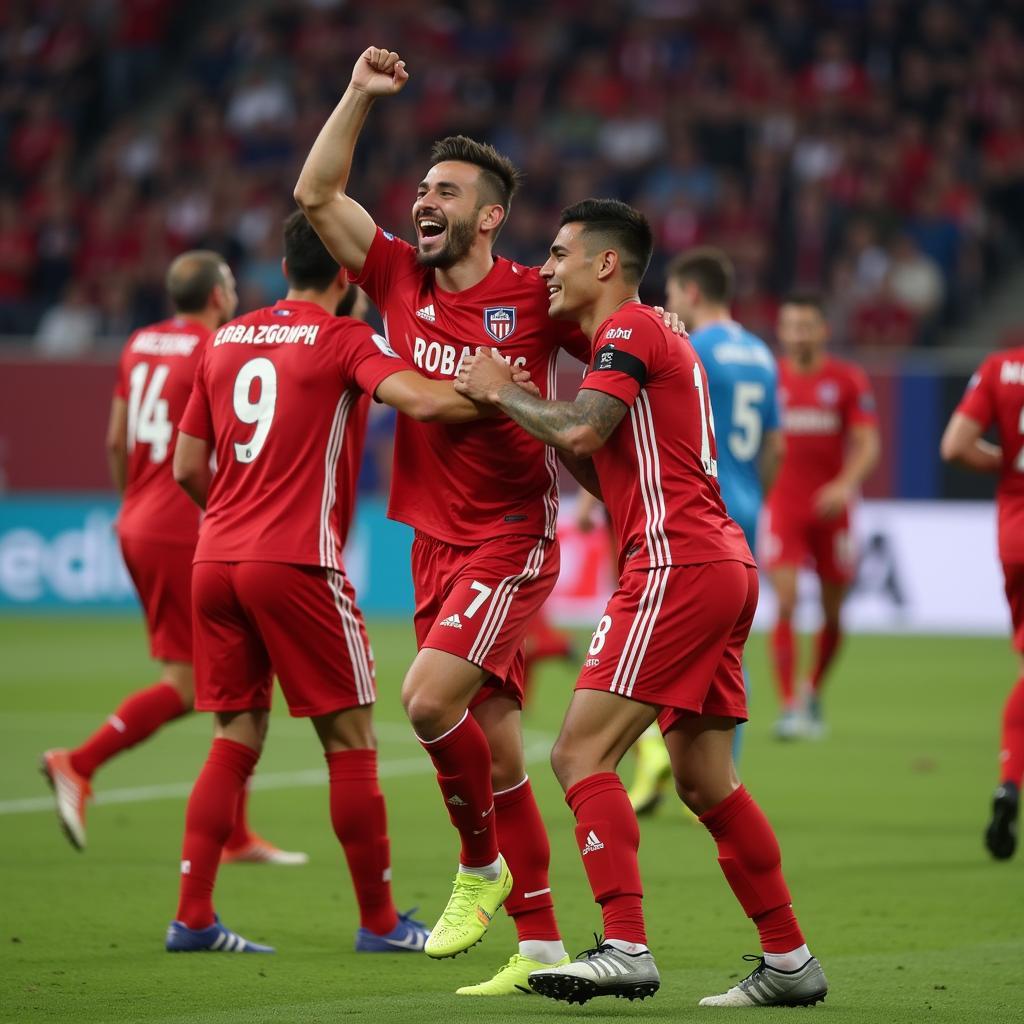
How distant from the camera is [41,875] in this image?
7.53 m

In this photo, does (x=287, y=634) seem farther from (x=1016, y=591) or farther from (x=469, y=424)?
(x=1016, y=591)

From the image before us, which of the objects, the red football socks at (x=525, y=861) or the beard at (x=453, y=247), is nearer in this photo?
the red football socks at (x=525, y=861)

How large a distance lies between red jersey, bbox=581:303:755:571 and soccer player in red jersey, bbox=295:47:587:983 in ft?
1.72

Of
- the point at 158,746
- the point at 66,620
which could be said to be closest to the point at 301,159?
the point at 66,620

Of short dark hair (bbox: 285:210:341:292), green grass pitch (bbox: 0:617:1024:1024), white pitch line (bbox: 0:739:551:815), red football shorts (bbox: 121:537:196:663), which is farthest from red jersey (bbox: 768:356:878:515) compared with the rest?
short dark hair (bbox: 285:210:341:292)

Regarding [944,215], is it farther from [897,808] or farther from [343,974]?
[343,974]

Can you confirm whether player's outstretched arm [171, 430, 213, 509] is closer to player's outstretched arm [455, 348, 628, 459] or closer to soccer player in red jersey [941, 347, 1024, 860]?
player's outstretched arm [455, 348, 628, 459]

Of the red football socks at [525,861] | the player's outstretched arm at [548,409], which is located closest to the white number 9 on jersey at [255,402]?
the player's outstretched arm at [548,409]

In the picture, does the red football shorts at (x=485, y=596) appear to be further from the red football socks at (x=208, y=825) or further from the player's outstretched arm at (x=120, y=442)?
the player's outstretched arm at (x=120, y=442)

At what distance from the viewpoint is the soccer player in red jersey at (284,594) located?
6121 millimetres

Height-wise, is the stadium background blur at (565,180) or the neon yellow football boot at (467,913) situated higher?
the stadium background blur at (565,180)

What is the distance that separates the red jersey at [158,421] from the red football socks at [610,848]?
3.39 metres

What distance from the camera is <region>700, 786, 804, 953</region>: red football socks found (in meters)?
5.37

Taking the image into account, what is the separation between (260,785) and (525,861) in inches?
181
